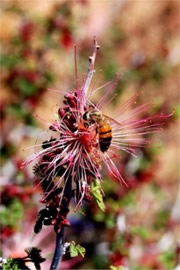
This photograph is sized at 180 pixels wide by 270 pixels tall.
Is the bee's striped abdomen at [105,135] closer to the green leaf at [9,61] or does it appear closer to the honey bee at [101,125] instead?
the honey bee at [101,125]

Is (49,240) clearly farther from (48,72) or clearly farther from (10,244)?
(48,72)

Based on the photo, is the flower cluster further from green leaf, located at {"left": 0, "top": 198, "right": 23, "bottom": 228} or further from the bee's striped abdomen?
green leaf, located at {"left": 0, "top": 198, "right": 23, "bottom": 228}

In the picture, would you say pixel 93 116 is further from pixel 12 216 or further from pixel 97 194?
pixel 12 216

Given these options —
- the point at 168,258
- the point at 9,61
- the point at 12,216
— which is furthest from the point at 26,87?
the point at 168,258

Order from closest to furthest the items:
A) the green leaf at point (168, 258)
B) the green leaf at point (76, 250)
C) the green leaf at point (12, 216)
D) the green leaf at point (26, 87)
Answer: the green leaf at point (76, 250) → the green leaf at point (12, 216) → the green leaf at point (168, 258) → the green leaf at point (26, 87)

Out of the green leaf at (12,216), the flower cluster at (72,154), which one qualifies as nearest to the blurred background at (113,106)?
the green leaf at (12,216)

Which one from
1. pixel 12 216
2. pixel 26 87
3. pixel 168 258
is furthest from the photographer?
pixel 26 87
